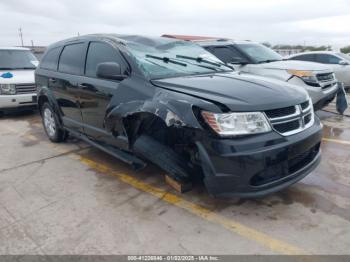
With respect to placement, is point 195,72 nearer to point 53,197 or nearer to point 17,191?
point 53,197

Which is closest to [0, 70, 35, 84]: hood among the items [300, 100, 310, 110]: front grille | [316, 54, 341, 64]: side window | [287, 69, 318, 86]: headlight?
[287, 69, 318, 86]: headlight

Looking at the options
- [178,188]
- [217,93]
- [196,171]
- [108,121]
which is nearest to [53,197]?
[108,121]

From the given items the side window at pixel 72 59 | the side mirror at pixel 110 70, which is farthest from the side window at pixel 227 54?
the side mirror at pixel 110 70

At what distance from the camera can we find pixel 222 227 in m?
3.01

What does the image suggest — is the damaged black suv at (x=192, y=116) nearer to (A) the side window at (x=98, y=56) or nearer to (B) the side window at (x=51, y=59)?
(A) the side window at (x=98, y=56)

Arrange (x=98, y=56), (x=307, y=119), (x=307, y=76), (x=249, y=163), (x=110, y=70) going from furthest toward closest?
(x=307, y=76) < (x=98, y=56) < (x=110, y=70) < (x=307, y=119) < (x=249, y=163)

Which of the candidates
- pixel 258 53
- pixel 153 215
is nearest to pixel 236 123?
pixel 153 215

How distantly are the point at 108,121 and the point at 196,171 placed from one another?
1.36 metres

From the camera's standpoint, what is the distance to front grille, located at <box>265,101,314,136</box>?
296 cm

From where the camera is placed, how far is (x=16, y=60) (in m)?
9.27

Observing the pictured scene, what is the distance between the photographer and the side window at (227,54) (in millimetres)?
7198

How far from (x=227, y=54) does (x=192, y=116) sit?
15.9ft

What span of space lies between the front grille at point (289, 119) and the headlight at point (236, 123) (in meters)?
A: 0.13

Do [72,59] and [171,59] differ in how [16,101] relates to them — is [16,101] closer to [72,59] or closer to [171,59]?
[72,59]
